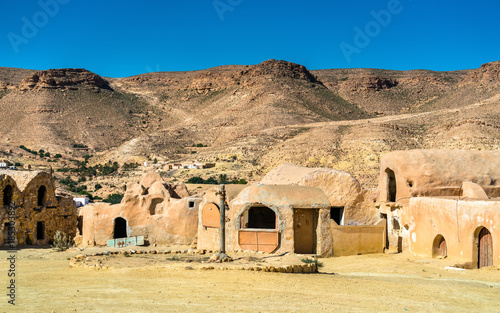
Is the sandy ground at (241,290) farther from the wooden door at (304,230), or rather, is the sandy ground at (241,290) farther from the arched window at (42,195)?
the arched window at (42,195)

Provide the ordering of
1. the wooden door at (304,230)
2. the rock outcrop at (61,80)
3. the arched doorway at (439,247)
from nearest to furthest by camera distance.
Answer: the arched doorway at (439,247) → the wooden door at (304,230) → the rock outcrop at (61,80)

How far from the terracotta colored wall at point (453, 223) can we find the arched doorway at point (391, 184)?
2.58 meters

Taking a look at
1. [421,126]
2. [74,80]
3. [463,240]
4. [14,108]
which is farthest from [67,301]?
[74,80]

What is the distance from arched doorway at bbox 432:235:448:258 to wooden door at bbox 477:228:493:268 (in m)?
2.04

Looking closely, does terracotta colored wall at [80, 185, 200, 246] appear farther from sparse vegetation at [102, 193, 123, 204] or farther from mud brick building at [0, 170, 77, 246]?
sparse vegetation at [102, 193, 123, 204]

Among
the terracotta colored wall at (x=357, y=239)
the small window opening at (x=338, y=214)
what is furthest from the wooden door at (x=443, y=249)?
the small window opening at (x=338, y=214)

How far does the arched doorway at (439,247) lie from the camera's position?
19.0 metres

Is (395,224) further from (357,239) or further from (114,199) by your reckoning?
(114,199)

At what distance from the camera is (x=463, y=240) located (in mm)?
17484

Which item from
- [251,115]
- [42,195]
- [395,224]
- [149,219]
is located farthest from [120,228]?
[251,115]

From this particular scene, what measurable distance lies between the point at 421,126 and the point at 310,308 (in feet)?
203

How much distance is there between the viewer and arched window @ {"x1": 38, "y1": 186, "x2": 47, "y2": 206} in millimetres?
27598

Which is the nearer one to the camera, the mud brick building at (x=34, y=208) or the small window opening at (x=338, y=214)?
the small window opening at (x=338, y=214)

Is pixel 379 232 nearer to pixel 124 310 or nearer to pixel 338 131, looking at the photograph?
pixel 124 310
